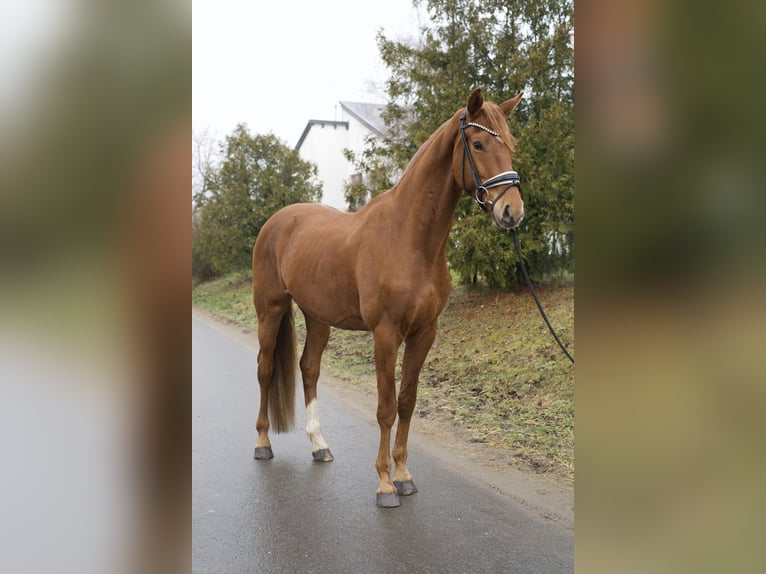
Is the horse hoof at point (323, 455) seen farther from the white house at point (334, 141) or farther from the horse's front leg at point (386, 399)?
the white house at point (334, 141)

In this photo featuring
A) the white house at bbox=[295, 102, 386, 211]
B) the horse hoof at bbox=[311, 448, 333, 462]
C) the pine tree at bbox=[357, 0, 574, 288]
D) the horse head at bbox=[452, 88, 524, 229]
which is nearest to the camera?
the horse head at bbox=[452, 88, 524, 229]

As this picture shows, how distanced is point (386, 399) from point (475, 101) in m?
1.82

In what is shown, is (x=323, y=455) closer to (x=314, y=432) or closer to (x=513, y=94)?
(x=314, y=432)

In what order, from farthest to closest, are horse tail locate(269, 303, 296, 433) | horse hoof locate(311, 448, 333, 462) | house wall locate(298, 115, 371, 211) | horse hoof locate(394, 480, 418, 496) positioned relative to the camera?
house wall locate(298, 115, 371, 211) → horse tail locate(269, 303, 296, 433) → horse hoof locate(311, 448, 333, 462) → horse hoof locate(394, 480, 418, 496)

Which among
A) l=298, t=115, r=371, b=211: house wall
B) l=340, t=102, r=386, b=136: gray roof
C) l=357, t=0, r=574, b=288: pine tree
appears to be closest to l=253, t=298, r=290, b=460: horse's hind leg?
l=357, t=0, r=574, b=288: pine tree

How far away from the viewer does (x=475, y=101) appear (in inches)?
112

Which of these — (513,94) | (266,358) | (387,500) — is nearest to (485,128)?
(387,500)

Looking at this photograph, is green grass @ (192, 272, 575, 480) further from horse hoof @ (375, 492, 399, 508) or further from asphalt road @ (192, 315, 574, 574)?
horse hoof @ (375, 492, 399, 508)

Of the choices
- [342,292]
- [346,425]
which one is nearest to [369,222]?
[342,292]

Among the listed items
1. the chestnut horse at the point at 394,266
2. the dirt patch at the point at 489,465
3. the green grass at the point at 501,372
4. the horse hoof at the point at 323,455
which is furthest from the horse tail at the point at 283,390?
the green grass at the point at 501,372

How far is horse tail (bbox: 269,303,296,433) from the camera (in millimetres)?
4320

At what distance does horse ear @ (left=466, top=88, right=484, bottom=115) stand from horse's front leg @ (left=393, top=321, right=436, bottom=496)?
1324 millimetres
